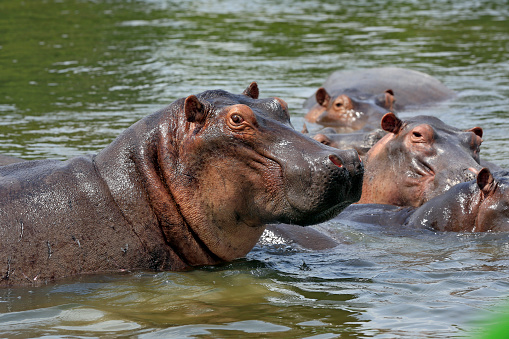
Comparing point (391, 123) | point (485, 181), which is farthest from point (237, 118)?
point (391, 123)

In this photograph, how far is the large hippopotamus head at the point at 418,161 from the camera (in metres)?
7.86

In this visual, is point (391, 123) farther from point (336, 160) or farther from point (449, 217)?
point (336, 160)

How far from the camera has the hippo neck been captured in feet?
17.8

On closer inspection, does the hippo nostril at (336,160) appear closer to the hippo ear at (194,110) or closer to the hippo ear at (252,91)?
the hippo ear at (194,110)

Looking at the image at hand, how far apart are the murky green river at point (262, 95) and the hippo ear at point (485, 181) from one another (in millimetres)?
382

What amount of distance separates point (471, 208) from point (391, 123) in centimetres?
171

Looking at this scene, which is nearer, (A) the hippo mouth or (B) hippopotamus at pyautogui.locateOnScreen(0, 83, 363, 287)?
(A) the hippo mouth

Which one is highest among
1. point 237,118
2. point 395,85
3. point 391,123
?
point 237,118

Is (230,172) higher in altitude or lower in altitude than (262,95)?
higher

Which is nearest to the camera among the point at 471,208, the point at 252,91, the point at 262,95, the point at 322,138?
the point at 252,91

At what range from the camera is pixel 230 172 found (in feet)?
17.3

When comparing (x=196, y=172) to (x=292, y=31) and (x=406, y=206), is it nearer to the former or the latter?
(x=406, y=206)

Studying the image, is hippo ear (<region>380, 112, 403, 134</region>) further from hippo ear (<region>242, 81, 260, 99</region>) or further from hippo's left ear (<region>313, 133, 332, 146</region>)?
hippo ear (<region>242, 81, 260, 99</region>)

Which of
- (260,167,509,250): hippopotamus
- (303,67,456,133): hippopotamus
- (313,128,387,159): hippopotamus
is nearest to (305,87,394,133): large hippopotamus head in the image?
(303,67,456,133): hippopotamus
